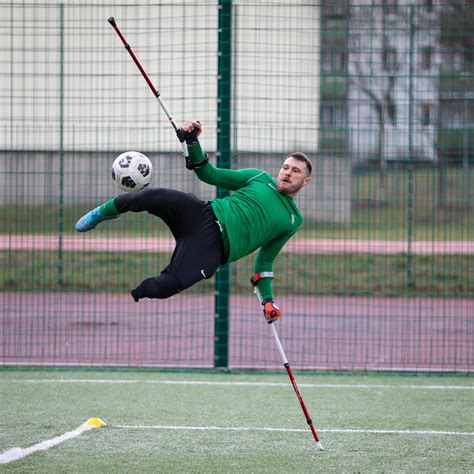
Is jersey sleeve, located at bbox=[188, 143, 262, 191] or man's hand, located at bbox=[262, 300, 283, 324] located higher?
jersey sleeve, located at bbox=[188, 143, 262, 191]

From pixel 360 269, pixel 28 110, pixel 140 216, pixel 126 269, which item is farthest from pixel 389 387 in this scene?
pixel 28 110

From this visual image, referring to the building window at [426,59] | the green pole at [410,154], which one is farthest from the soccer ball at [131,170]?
the building window at [426,59]

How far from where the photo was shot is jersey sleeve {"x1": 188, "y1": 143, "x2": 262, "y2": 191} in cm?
659

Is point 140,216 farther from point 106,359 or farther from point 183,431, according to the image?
point 183,431

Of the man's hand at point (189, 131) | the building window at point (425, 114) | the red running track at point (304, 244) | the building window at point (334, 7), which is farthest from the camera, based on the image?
the red running track at point (304, 244)

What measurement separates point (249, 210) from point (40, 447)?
216 cm

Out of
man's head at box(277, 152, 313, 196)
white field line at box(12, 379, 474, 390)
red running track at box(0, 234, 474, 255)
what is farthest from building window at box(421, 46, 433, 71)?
man's head at box(277, 152, 313, 196)

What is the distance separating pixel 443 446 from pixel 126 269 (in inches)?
354

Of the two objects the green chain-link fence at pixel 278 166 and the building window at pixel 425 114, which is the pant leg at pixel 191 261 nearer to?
the green chain-link fence at pixel 278 166

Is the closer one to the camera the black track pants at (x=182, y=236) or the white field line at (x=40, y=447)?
the white field line at (x=40, y=447)

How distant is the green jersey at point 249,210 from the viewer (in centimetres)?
671

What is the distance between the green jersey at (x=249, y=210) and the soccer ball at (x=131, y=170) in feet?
1.10

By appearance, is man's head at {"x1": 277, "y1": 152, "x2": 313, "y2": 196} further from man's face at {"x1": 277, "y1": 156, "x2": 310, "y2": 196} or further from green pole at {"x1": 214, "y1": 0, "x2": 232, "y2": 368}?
green pole at {"x1": 214, "y1": 0, "x2": 232, "y2": 368}

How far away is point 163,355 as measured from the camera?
35.2 ft
